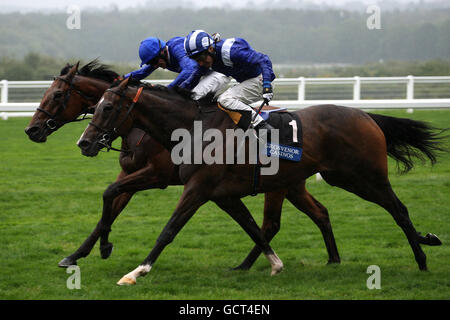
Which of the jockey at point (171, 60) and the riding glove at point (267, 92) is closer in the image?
the riding glove at point (267, 92)

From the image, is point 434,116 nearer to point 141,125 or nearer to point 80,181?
point 80,181

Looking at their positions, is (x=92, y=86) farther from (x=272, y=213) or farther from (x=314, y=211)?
(x=314, y=211)

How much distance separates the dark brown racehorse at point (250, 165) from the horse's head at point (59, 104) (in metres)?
1.05

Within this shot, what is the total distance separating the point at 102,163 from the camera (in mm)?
10578

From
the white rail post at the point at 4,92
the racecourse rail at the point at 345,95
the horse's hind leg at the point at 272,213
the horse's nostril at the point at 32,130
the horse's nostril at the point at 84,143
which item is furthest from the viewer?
the white rail post at the point at 4,92

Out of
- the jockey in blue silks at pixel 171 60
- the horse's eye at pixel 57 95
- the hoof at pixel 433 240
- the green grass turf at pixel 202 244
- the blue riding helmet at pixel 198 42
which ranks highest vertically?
the blue riding helmet at pixel 198 42

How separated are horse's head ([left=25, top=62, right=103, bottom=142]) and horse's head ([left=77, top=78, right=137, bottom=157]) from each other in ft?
3.37

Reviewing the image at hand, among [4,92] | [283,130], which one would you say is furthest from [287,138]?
[4,92]

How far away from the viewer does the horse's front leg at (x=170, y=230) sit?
15.6 feet

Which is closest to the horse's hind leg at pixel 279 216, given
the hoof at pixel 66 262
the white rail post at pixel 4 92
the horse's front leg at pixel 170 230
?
the horse's front leg at pixel 170 230

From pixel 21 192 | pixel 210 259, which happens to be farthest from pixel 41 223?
pixel 210 259

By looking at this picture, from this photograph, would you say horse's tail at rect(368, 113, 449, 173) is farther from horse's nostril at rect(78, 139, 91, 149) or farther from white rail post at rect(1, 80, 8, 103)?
white rail post at rect(1, 80, 8, 103)

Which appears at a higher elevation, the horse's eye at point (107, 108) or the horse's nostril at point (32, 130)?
the horse's eye at point (107, 108)

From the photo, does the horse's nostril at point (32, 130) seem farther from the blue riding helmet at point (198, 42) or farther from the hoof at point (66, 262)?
the blue riding helmet at point (198, 42)
